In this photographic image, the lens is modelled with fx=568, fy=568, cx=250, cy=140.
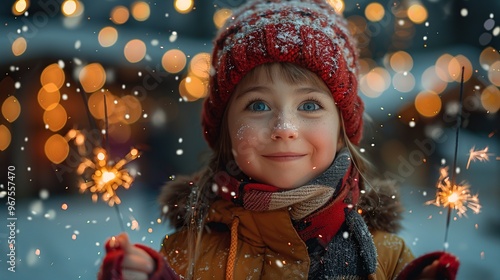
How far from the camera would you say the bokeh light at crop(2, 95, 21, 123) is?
5.30ft

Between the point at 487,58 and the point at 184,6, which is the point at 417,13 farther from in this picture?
the point at 184,6

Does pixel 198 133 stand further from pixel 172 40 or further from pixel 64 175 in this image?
pixel 64 175

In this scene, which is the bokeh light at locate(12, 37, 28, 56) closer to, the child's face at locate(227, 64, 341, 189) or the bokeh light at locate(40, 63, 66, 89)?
the bokeh light at locate(40, 63, 66, 89)

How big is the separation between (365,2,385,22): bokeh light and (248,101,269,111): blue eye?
2.77ft

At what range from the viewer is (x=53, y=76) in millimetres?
1764

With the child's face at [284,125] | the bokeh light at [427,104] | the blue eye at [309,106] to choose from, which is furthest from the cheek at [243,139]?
the bokeh light at [427,104]

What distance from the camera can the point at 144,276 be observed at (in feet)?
3.09

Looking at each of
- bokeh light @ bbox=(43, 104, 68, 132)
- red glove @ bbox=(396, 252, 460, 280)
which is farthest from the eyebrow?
bokeh light @ bbox=(43, 104, 68, 132)

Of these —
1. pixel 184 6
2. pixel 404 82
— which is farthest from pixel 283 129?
pixel 404 82

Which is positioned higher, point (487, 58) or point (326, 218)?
point (487, 58)

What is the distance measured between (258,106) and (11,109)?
2.87ft

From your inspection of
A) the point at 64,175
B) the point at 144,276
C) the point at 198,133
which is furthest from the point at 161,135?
the point at 144,276

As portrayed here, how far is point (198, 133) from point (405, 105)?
686 millimetres

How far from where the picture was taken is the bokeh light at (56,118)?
1743mm
